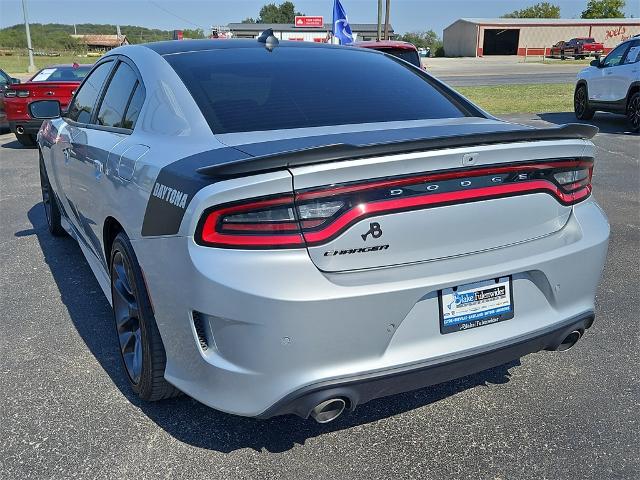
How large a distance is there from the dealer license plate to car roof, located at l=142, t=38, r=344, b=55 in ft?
6.22

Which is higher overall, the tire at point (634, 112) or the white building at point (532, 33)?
the white building at point (532, 33)

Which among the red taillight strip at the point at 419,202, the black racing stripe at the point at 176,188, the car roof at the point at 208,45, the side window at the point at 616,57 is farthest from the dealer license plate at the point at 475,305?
the side window at the point at 616,57

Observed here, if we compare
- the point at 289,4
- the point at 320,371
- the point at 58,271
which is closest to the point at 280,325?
the point at 320,371

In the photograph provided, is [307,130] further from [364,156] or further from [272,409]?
[272,409]

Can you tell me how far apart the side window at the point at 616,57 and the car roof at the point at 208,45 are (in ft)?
37.6

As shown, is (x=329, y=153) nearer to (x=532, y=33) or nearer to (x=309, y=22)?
(x=532, y=33)

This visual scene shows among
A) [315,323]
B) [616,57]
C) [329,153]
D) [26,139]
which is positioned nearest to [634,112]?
[616,57]

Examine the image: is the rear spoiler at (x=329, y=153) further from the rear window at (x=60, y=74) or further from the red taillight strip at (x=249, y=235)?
the rear window at (x=60, y=74)

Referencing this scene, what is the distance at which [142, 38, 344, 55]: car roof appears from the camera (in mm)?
3268

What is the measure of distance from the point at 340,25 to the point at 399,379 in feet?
51.0

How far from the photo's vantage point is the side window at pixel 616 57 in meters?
12.9

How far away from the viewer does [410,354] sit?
2.22m

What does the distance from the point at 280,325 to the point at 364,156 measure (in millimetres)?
634

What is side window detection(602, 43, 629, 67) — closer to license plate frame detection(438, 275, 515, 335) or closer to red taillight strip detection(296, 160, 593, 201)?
red taillight strip detection(296, 160, 593, 201)
